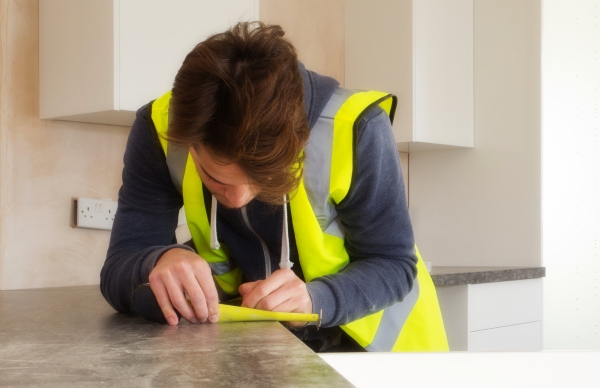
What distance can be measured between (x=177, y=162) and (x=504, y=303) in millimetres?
1832

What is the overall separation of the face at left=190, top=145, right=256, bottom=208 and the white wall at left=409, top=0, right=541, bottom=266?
2037 mm

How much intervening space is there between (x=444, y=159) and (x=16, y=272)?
185 centimetres

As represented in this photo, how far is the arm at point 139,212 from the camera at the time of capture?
1089 millimetres

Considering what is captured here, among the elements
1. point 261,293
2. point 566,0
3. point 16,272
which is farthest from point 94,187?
point 566,0

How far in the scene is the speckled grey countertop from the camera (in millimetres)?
2368

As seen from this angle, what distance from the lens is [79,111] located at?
76.8 inches

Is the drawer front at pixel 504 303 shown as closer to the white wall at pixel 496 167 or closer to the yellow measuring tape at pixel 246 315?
the white wall at pixel 496 167

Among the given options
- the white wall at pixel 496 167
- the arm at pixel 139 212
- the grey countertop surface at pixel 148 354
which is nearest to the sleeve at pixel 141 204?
the arm at pixel 139 212

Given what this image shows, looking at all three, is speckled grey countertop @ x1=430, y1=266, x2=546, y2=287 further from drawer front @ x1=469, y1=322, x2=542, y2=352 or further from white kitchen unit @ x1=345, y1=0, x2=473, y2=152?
white kitchen unit @ x1=345, y1=0, x2=473, y2=152

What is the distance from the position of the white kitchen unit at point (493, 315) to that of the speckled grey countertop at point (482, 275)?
0.09 ft

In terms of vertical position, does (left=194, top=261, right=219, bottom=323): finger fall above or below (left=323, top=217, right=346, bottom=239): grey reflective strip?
below

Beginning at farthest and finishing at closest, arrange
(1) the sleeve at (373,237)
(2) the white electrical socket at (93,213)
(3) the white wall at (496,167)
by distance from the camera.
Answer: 1. (3) the white wall at (496,167)
2. (2) the white electrical socket at (93,213)
3. (1) the sleeve at (373,237)

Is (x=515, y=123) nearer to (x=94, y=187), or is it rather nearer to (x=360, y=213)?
(x=94, y=187)

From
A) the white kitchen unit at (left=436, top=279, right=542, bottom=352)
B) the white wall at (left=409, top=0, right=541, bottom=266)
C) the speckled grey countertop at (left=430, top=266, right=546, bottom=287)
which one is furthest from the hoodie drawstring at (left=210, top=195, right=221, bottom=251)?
the white wall at (left=409, top=0, right=541, bottom=266)
